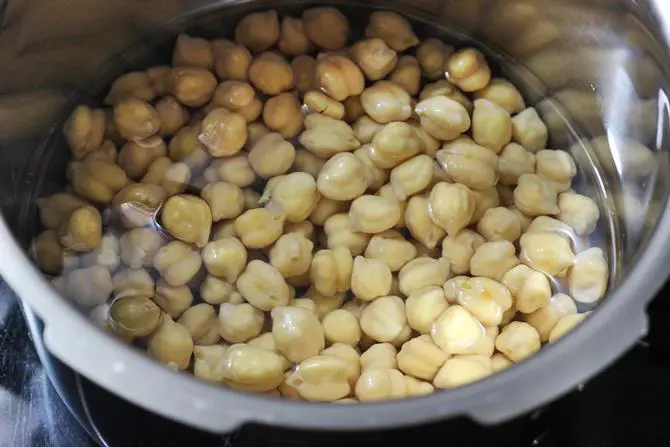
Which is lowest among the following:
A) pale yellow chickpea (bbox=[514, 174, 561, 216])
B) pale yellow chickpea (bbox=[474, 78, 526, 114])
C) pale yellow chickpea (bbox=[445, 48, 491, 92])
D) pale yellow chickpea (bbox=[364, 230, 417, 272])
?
pale yellow chickpea (bbox=[364, 230, 417, 272])

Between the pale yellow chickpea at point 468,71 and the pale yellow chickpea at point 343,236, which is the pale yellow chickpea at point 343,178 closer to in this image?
the pale yellow chickpea at point 343,236

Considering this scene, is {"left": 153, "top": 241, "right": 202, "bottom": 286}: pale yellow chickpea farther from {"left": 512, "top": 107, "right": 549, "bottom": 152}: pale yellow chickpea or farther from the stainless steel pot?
{"left": 512, "top": 107, "right": 549, "bottom": 152}: pale yellow chickpea

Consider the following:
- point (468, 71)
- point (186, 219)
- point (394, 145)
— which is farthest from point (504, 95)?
point (186, 219)

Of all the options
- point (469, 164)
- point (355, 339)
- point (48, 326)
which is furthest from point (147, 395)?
point (469, 164)

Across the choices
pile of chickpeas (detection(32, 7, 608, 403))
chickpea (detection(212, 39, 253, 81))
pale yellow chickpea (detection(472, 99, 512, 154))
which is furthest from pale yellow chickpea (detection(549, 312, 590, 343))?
chickpea (detection(212, 39, 253, 81))

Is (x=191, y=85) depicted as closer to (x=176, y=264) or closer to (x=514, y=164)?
(x=176, y=264)

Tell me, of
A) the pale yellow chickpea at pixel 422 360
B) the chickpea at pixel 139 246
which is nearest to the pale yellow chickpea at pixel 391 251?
the pale yellow chickpea at pixel 422 360
